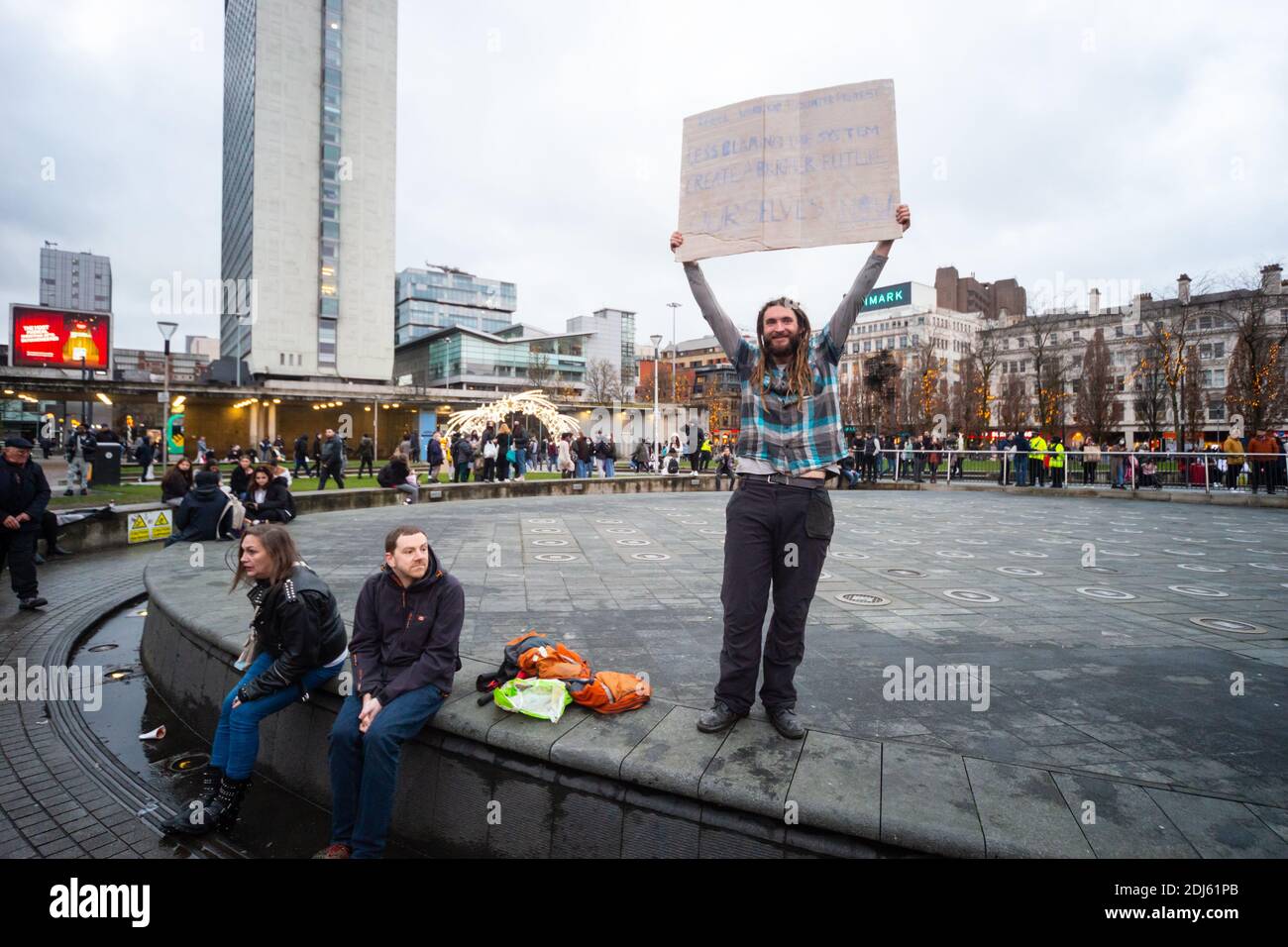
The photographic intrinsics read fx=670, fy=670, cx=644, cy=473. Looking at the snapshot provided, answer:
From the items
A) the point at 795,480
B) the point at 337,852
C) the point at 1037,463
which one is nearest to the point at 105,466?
the point at 337,852

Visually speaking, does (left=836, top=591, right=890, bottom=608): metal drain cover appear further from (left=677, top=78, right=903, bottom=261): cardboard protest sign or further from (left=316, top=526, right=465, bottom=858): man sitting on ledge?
(left=316, top=526, right=465, bottom=858): man sitting on ledge

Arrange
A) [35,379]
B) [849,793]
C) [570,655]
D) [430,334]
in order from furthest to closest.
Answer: [430,334]
[35,379]
[570,655]
[849,793]

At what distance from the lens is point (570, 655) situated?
12.6ft

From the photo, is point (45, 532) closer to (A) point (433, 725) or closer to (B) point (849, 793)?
(A) point (433, 725)

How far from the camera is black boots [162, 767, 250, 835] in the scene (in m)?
3.56

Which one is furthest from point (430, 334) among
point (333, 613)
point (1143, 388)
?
point (333, 613)

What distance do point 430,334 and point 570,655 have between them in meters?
106

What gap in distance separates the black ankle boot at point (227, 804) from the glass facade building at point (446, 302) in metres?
121

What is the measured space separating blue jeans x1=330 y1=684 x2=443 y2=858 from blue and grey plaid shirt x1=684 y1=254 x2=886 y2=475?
209cm

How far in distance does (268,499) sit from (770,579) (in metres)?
9.71

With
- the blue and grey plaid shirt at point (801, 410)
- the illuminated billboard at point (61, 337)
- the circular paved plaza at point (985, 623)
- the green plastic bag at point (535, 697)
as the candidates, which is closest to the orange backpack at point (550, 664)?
the green plastic bag at point (535, 697)

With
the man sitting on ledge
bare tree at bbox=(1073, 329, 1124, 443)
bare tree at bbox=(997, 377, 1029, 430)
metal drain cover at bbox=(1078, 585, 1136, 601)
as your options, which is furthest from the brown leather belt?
bare tree at bbox=(997, 377, 1029, 430)

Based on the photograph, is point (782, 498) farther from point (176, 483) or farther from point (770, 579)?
point (176, 483)
